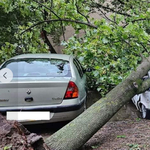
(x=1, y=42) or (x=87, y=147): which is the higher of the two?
(x=1, y=42)

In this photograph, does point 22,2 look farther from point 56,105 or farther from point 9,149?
point 9,149

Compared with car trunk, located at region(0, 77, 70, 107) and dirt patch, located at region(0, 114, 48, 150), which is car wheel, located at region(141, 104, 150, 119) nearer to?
car trunk, located at region(0, 77, 70, 107)

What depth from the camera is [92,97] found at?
6656 mm

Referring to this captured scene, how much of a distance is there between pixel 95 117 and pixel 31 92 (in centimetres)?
123

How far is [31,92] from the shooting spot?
3.78 m

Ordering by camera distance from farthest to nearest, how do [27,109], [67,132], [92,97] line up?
[92,97], [27,109], [67,132]

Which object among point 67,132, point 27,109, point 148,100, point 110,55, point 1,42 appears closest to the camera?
point 67,132

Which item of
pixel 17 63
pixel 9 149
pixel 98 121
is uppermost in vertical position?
pixel 17 63

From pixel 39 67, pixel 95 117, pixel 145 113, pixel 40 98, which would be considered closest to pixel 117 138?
pixel 95 117

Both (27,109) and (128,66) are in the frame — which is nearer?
(27,109)

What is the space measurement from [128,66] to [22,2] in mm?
3238

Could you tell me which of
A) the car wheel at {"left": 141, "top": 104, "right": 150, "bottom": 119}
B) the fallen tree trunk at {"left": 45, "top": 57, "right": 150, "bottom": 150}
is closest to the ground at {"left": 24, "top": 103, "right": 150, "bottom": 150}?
the fallen tree trunk at {"left": 45, "top": 57, "right": 150, "bottom": 150}

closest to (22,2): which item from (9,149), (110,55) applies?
(110,55)

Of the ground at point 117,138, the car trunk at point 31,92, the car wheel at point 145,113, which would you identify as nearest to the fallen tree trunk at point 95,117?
the ground at point 117,138
